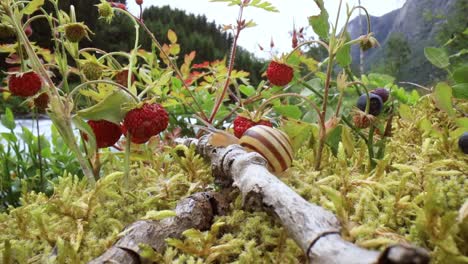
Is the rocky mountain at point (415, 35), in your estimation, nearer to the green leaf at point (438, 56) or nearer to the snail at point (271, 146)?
the green leaf at point (438, 56)

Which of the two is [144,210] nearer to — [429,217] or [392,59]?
[429,217]

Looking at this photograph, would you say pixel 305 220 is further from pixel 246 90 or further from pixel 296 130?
pixel 246 90

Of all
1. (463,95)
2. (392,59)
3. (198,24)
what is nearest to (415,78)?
(392,59)

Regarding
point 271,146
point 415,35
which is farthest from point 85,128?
point 415,35

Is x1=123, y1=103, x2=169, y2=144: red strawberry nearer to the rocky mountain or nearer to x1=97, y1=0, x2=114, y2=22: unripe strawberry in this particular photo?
x1=97, y1=0, x2=114, y2=22: unripe strawberry

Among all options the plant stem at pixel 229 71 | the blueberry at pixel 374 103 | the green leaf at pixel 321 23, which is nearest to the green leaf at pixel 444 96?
the blueberry at pixel 374 103

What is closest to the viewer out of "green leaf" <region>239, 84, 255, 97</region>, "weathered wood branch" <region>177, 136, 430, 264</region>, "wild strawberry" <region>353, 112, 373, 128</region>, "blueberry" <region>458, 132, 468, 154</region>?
"weathered wood branch" <region>177, 136, 430, 264</region>

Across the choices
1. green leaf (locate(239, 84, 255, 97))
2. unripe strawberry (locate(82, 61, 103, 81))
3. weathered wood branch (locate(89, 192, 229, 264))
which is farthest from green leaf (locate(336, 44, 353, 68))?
green leaf (locate(239, 84, 255, 97))
